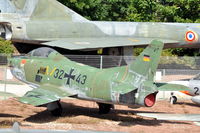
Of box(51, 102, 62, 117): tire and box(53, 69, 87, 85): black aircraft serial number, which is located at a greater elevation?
box(53, 69, 87, 85): black aircraft serial number

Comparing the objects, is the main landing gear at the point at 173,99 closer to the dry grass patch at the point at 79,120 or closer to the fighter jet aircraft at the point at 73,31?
the dry grass patch at the point at 79,120

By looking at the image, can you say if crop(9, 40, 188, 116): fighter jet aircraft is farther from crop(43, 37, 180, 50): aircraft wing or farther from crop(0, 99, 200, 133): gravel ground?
crop(43, 37, 180, 50): aircraft wing

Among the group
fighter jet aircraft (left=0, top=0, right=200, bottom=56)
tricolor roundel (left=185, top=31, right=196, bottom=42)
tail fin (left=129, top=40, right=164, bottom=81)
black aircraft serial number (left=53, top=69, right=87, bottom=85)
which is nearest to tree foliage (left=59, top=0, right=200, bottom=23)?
tricolor roundel (left=185, top=31, right=196, bottom=42)

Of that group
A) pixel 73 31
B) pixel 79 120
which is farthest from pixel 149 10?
pixel 79 120

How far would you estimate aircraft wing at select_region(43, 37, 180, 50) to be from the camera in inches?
964

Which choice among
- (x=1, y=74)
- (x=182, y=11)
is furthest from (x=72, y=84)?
(x=182, y=11)

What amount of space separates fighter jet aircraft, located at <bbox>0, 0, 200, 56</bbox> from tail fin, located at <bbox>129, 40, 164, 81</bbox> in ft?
37.8

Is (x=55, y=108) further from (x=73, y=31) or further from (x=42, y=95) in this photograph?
(x=73, y=31)

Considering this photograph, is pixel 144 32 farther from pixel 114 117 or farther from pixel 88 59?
pixel 114 117

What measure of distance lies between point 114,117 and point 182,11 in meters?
23.8

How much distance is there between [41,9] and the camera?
26250 mm

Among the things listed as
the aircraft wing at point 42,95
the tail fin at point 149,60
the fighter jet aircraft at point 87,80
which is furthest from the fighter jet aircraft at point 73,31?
the tail fin at point 149,60

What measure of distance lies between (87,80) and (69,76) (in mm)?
740

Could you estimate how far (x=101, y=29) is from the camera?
89.5 feet
